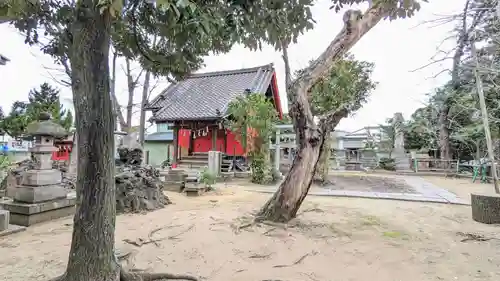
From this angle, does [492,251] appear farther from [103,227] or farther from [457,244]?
[103,227]

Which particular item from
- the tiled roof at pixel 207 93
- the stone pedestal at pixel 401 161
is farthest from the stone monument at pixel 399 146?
the tiled roof at pixel 207 93

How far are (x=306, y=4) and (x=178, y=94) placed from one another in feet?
46.7

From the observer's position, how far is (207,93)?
1599 centimetres

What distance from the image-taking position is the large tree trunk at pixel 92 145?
228 centimetres

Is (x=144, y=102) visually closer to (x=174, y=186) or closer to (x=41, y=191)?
(x=174, y=186)

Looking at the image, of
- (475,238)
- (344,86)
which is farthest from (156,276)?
(344,86)

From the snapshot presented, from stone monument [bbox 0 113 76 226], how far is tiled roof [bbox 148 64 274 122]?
7.43 m

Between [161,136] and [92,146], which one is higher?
[161,136]

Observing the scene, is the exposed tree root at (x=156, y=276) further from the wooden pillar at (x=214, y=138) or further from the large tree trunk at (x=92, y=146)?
the wooden pillar at (x=214, y=138)

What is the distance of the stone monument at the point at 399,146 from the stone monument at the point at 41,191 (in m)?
15.6

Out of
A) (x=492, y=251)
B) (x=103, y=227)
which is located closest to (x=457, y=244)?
(x=492, y=251)

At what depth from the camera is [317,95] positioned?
34.9 ft

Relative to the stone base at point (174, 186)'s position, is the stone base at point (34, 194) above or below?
above

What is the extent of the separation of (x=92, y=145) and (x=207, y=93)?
550 inches
